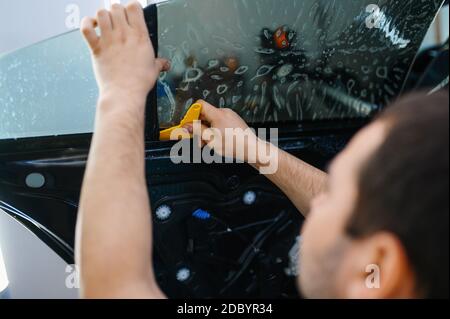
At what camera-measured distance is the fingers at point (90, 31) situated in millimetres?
744

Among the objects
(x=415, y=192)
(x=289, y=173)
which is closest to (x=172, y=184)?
(x=289, y=173)

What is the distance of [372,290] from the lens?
625mm

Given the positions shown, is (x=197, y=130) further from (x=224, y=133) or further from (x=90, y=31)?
(x=90, y=31)

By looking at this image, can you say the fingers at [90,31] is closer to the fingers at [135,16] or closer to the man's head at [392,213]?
the fingers at [135,16]

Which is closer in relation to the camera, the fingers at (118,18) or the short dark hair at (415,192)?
the short dark hair at (415,192)

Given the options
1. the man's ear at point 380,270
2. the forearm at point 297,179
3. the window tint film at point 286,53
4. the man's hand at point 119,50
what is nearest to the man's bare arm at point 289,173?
the forearm at point 297,179

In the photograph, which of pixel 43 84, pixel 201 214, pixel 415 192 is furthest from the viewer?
pixel 201 214

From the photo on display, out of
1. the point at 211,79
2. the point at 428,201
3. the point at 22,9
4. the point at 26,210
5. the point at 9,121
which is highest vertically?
the point at 22,9

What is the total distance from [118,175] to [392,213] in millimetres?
410

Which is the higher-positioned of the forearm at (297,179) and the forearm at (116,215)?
the forearm at (297,179)

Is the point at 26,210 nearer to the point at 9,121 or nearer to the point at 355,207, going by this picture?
the point at 9,121

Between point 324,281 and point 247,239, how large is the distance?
0.51 m

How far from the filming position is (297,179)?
41.8 inches

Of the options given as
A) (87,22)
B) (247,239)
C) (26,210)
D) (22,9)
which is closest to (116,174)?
(87,22)
